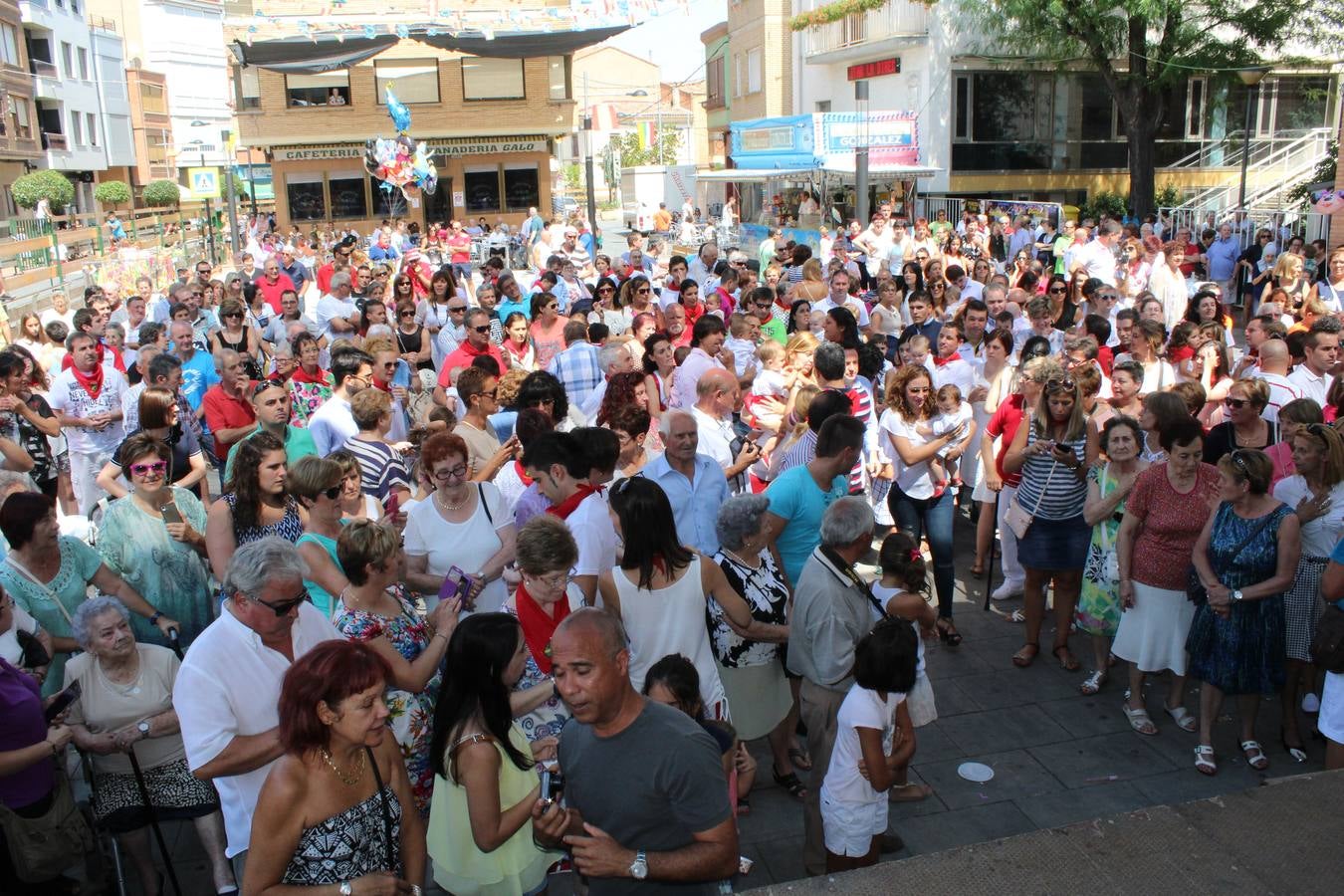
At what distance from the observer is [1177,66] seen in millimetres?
23984

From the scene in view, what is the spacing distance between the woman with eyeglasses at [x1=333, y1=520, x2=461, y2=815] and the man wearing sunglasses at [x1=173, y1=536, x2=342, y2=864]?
25 centimetres

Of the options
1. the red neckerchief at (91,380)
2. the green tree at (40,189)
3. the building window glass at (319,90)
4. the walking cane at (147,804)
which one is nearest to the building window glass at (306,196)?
the building window glass at (319,90)

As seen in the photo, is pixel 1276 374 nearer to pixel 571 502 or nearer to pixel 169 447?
pixel 571 502

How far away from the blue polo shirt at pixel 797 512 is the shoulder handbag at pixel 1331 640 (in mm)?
2033

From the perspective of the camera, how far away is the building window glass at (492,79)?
39.9 metres

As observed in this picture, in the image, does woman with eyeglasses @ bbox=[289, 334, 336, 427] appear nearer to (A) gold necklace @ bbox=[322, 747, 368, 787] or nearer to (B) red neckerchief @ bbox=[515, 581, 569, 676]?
(B) red neckerchief @ bbox=[515, 581, 569, 676]

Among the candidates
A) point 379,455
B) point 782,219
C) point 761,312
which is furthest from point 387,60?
point 379,455

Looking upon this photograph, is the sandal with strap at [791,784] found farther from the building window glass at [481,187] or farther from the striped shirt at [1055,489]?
the building window glass at [481,187]

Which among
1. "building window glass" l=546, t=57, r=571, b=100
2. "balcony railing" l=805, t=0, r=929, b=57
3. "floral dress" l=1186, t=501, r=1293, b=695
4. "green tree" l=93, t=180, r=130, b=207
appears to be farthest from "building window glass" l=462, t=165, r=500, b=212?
"floral dress" l=1186, t=501, r=1293, b=695

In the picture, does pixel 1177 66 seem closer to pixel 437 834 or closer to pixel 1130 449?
pixel 1130 449

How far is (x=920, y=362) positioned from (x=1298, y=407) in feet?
8.26

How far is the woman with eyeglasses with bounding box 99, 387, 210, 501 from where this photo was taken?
18.8 feet

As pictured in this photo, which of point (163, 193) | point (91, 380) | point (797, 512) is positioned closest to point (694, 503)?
point (797, 512)

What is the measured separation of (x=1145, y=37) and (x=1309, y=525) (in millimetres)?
23492
